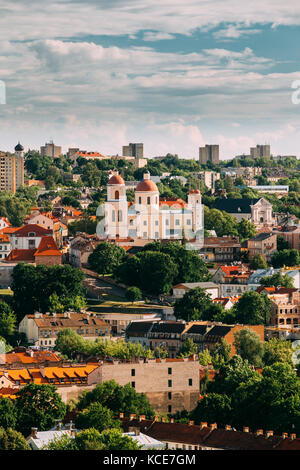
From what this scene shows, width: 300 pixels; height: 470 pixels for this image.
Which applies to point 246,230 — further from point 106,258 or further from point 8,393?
point 8,393

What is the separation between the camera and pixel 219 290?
2689 inches

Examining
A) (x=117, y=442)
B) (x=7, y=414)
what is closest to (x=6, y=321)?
(x=7, y=414)

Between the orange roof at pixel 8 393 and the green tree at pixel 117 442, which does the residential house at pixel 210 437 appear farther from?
the orange roof at pixel 8 393

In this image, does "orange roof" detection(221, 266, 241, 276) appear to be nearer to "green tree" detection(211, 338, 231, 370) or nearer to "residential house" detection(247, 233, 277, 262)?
"residential house" detection(247, 233, 277, 262)

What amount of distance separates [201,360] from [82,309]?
12.1 metres

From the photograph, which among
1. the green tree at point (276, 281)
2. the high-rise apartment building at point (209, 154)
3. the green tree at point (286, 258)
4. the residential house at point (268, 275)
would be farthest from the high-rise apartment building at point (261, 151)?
the green tree at point (276, 281)

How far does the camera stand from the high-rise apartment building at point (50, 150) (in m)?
155

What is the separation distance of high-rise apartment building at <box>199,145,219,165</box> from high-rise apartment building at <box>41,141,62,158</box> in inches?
795

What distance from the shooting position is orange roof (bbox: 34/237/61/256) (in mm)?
70812

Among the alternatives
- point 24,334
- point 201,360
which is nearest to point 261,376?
point 201,360

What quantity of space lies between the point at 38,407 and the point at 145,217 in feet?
134

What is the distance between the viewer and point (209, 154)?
170 m

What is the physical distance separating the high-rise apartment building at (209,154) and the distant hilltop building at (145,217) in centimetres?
8569
